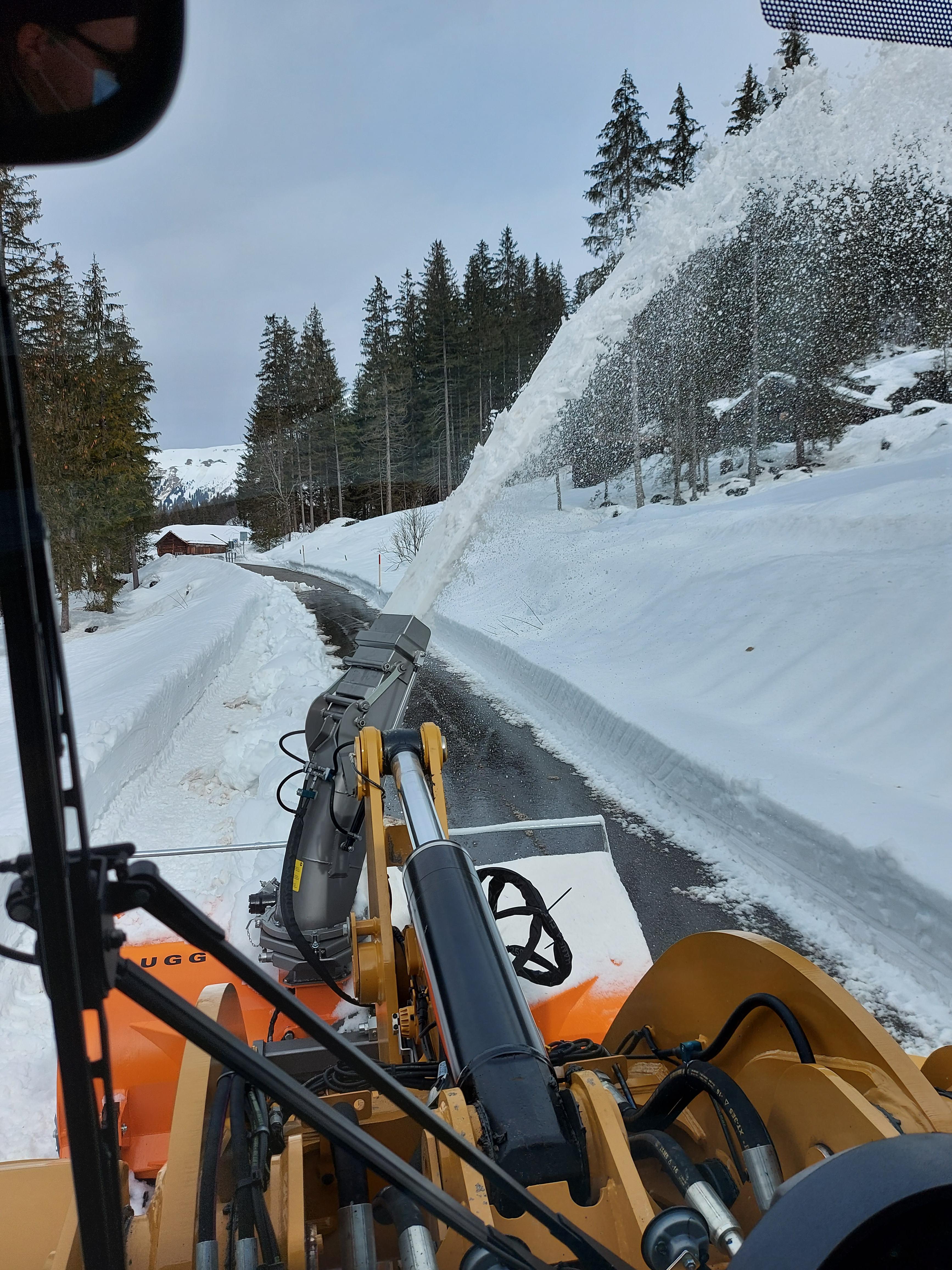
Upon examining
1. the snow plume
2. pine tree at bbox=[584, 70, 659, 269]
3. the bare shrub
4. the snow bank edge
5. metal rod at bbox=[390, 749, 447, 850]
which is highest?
pine tree at bbox=[584, 70, 659, 269]

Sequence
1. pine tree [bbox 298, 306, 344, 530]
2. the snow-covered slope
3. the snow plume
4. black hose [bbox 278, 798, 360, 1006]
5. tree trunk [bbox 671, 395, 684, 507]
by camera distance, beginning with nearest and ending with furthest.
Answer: the snow-covered slope < black hose [bbox 278, 798, 360, 1006] < the snow plume < tree trunk [bbox 671, 395, 684, 507] < pine tree [bbox 298, 306, 344, 530]

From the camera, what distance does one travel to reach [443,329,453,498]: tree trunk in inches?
1829

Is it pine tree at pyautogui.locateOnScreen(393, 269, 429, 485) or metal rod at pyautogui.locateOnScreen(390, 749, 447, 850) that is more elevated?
pine tree at pyautogui.locateOnScreen(393, 269, 429, 485)

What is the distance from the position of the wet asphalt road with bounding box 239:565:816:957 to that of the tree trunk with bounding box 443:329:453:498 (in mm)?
36119

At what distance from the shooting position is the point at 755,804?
22.9 feet

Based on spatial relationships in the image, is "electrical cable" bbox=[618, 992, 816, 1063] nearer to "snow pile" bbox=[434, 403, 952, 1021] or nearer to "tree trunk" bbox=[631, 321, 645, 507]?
"snow pile" bbox=[434, 403, 952, 1021]

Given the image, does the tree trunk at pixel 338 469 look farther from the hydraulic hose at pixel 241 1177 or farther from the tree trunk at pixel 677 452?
the hydraulic hose at pixel 241 1177

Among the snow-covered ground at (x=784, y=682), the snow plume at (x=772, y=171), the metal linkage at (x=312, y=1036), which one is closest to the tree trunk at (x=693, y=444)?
the snow-covered ground at (x=784, y=682)

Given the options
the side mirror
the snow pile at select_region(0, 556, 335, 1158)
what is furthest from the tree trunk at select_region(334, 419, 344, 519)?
the side mirror

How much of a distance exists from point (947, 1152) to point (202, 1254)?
120cm

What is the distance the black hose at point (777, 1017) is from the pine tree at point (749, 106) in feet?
73.1

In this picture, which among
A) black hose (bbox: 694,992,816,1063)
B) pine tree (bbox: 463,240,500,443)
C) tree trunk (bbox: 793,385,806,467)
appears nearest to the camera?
black hose (bbox: 694,992,816,1063)

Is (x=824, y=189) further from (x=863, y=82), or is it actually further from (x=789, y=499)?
(x=789, y=499)

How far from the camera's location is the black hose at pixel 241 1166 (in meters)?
1.50
